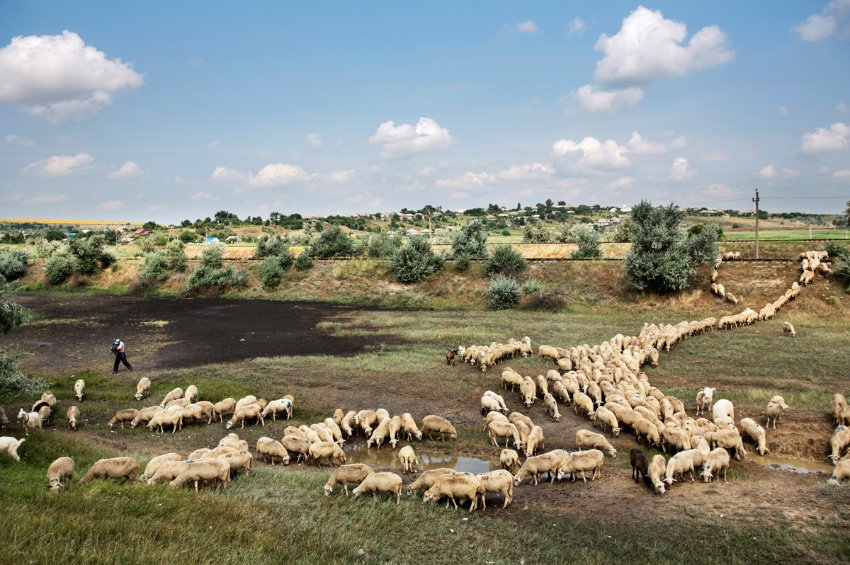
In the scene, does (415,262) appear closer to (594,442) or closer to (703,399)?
(703,399)

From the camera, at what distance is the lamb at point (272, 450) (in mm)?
13359

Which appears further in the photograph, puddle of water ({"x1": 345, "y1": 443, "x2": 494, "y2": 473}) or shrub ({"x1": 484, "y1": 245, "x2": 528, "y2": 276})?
shrub ({"x1": 484, "y1": 245, "x2": 528, "y2": 276})

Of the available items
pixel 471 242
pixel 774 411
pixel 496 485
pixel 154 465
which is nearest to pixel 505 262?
pixel 471 242

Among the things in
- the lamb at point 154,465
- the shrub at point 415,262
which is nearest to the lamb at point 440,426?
the lamb at point 154,465

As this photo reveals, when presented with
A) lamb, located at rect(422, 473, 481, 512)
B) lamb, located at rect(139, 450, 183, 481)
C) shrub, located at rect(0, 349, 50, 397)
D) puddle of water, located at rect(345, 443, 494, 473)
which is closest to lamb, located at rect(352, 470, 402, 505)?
lamb, located at rect(422, 473, 481, 512)

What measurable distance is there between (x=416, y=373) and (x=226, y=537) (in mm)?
13574

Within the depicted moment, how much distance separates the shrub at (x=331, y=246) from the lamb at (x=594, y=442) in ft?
161

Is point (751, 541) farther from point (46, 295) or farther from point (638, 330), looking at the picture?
point (46, 295)

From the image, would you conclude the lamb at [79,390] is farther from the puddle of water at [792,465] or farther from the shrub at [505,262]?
the shrub at [505,262]

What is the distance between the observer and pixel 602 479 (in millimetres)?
12086

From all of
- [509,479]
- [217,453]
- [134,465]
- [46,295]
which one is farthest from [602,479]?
[46,295]

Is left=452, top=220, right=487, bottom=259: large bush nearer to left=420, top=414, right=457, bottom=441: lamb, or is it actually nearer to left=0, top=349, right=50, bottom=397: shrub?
left=420, top=414, right=457, bottom=441: lamb

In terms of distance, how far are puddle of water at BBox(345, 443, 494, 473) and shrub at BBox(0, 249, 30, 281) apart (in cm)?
5808

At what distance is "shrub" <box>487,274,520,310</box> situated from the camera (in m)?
40.6
